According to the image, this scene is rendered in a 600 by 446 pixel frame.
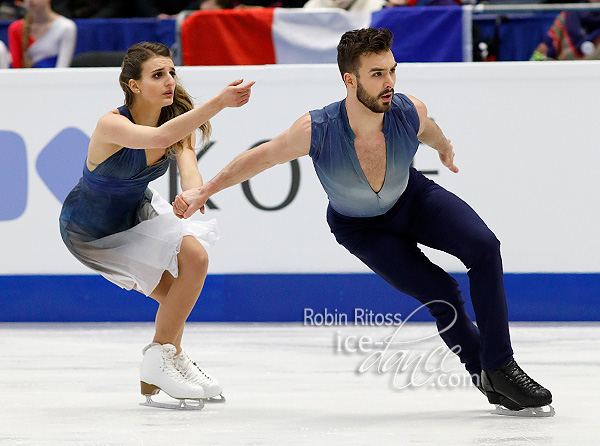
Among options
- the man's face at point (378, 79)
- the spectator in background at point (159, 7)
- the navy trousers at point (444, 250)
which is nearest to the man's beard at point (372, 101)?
the man's face at point (378, 79)

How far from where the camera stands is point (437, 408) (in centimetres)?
338

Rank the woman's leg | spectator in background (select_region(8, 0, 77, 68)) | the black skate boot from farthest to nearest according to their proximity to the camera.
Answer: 1. spectator in background (select_region(8, 0, 77, 68))
2. the woman's leg
3. the black skate boot

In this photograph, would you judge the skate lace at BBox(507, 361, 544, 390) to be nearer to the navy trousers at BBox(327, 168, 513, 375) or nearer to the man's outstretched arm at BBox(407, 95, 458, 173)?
the navy trousers at BBox(327, 168, 513, 375)

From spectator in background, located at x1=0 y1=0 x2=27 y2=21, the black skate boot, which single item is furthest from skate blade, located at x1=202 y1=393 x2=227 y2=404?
spectator in background, located at x1=0 y1=0 x2=27 y2=21

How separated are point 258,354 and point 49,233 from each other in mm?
1622

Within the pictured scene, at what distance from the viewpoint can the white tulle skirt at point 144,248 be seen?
3549 mm

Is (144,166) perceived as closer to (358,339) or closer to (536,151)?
(358,339)

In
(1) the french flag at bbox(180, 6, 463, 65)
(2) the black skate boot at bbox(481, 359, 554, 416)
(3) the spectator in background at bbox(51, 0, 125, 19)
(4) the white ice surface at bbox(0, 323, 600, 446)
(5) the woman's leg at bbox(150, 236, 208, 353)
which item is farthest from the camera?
(3) the spectator in background at bbox(51, 0, 125, 19)

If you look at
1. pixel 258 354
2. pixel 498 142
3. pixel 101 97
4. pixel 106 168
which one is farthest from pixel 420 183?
pixel 101 97

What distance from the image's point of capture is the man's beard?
10.5ft

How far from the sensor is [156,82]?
3445mm

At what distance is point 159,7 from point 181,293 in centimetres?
452

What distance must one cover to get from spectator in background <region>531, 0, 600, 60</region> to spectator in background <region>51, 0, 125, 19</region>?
312 cm

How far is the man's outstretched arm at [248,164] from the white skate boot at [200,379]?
61cm
